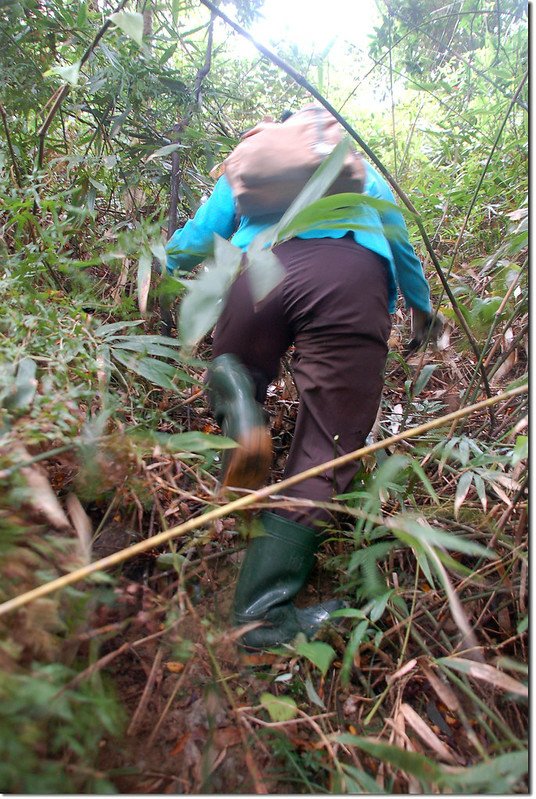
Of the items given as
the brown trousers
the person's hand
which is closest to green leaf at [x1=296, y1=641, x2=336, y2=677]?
the brown trousers

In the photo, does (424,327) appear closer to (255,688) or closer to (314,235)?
(314,235)

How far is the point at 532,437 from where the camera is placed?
75 centimetres

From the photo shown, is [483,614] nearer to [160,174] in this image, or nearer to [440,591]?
[440,591]

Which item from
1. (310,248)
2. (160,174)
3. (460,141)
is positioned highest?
(460,141)

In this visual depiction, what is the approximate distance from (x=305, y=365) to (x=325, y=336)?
0.25ft

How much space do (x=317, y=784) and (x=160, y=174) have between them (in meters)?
1.52

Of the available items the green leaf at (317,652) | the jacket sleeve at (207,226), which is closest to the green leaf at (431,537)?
the green leaf at (317,652)

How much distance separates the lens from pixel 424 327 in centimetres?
136

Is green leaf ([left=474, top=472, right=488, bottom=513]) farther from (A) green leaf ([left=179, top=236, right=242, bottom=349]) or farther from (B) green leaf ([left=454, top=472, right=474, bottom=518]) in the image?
(A) green leaf ([left=179, top=236, right=242, bottom=349])

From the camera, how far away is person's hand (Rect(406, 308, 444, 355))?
1.34 metres

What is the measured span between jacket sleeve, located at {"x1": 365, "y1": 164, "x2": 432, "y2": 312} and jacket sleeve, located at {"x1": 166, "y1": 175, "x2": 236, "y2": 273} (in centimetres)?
33

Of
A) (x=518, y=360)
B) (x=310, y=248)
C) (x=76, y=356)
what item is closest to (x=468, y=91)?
(x=518, y=360)

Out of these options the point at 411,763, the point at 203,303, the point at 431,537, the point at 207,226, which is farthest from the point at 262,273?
the point at 207,226

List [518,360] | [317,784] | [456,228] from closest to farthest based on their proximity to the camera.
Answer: [317,784], [518,360], [456,228]
